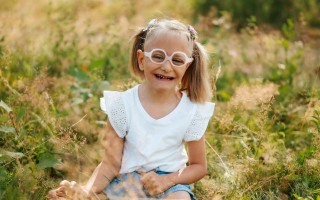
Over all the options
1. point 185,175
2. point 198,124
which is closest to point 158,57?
point 198,124

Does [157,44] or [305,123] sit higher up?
[157,44]

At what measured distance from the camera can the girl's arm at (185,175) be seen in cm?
253

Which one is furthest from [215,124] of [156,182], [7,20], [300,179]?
[7,20]

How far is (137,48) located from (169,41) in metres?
0.31

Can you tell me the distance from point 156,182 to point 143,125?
29 cm

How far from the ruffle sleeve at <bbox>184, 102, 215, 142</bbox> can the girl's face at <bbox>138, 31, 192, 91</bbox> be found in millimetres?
193

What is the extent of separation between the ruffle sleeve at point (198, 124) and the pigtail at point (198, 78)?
0.15 feet

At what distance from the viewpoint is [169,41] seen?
8.36ft

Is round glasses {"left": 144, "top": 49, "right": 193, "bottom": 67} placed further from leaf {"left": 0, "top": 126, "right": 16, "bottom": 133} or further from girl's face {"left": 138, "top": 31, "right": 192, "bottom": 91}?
leaf {"left": 0, "top": 126, "right": 16, "bottom": 133}

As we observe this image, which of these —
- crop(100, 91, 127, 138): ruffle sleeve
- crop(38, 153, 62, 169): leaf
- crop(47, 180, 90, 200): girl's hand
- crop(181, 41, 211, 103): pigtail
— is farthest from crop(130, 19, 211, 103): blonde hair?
crop(47, 180, 90, 200): girl's hand

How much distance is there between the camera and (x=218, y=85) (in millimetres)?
4375

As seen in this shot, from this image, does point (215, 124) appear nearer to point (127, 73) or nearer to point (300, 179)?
point (300, 179)

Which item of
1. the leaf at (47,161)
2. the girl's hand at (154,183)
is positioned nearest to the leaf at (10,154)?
the leaf at (47,161)

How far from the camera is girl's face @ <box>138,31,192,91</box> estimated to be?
2.55 m
